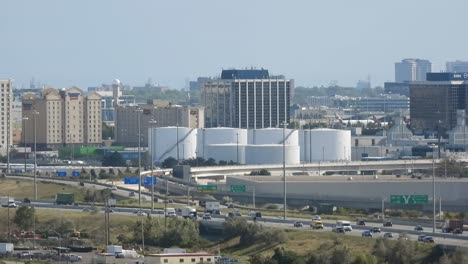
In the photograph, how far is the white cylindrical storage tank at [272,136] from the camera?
148 meters

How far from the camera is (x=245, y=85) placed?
179000 millimetres

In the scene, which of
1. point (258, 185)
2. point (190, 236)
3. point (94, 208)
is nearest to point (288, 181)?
point (258, 185)

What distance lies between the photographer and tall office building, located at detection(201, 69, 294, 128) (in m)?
179

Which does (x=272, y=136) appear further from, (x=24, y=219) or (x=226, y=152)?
(x=24, y=219)

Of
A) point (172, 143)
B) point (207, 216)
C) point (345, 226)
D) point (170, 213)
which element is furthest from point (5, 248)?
point (172, 143)

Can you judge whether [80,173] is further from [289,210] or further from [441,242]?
[441,242]

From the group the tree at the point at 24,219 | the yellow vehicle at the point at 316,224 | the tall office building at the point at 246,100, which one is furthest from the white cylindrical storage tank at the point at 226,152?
the yellow vehicle at the point at 316,224

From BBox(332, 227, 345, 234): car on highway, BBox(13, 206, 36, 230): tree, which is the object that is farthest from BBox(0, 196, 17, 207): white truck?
BBox(332, 227, 345, 234): car on highway

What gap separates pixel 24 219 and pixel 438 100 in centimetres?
10490

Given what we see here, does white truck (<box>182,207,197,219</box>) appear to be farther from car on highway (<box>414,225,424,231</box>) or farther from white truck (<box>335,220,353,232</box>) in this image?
car on highway (<box>414,225,424,231</box>)

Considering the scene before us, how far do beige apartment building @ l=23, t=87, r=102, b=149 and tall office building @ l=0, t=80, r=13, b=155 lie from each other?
4.41m

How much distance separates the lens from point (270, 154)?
451ft

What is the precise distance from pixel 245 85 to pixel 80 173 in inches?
2324

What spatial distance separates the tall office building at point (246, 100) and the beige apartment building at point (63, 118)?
12.8m
